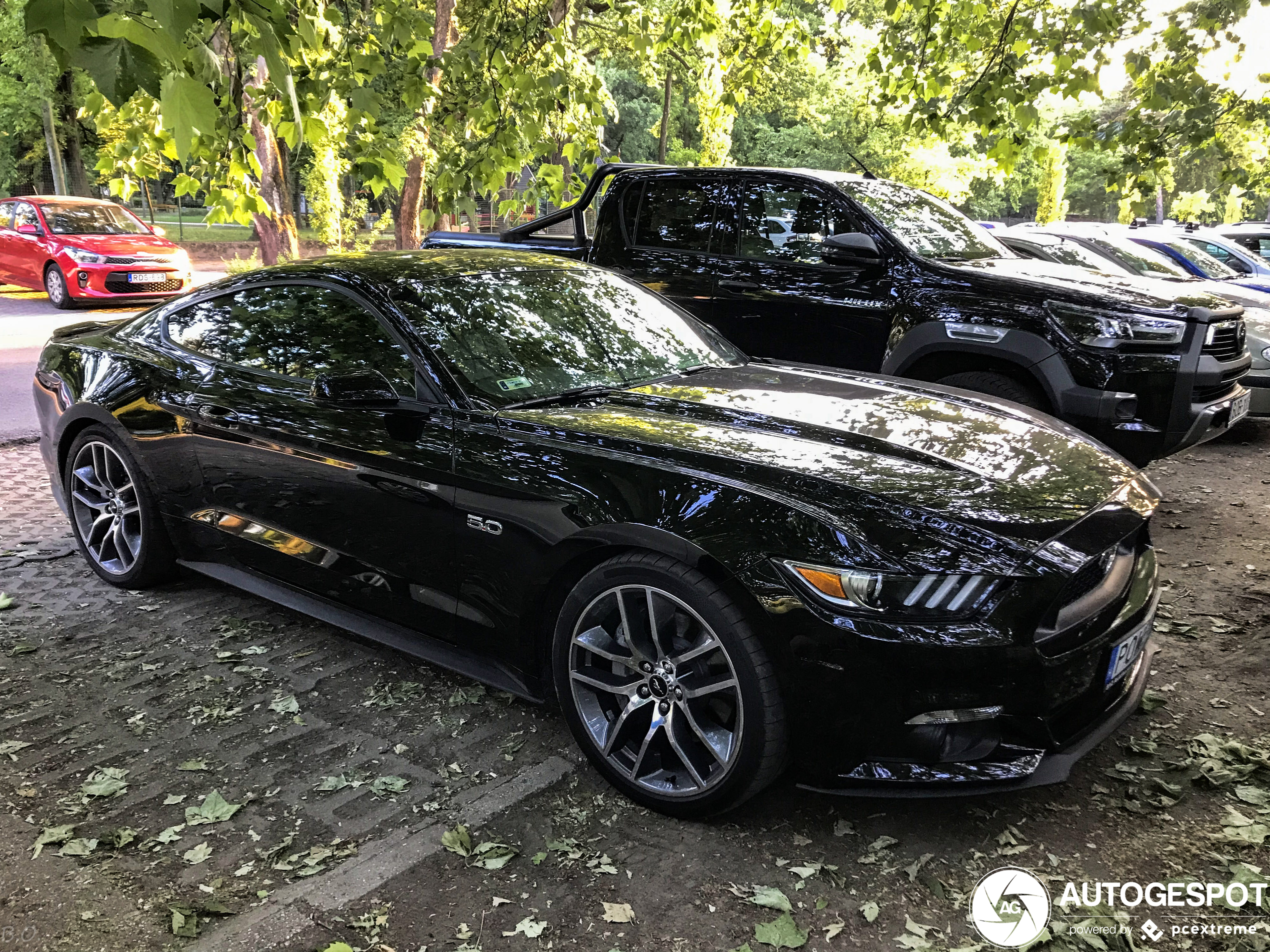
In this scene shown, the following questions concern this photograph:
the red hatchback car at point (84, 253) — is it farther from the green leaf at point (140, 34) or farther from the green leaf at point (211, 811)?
the green leaf at point (140, 34)

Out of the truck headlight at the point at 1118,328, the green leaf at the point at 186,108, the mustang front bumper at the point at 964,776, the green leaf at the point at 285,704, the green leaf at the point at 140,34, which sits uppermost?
the green leaf at the point at 140,34

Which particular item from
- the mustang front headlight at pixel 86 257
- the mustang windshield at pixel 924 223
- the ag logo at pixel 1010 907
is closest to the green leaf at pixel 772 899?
the ag logo at pixel 1010 907

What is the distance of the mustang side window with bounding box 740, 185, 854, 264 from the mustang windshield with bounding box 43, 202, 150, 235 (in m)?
14.6

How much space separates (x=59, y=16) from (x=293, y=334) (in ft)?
6.02

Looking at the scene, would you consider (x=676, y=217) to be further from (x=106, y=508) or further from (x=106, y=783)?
(x=106, y=783)

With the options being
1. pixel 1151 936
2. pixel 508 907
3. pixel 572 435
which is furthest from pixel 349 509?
pixel 1151 936

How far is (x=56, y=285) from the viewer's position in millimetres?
16719

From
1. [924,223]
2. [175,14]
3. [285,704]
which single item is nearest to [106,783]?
[285,704]

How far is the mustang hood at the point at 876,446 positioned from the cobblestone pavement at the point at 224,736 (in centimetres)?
119

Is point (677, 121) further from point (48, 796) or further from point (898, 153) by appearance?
point (48, 796)

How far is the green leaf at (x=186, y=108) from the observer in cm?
247

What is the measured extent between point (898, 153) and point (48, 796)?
36781 mm

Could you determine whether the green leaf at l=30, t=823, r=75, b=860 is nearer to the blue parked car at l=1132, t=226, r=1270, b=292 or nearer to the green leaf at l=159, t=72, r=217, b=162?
the green leaf at l=159, t=72, r=217, b=162

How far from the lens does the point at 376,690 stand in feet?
12.4
